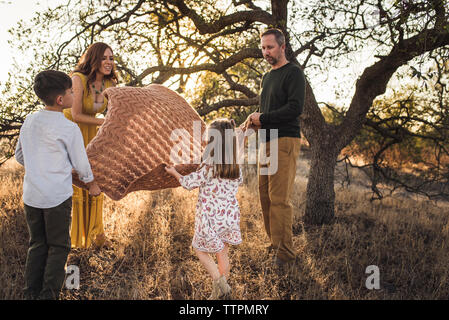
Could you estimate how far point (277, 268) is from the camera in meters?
3.47

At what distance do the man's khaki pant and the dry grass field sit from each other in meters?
0.23

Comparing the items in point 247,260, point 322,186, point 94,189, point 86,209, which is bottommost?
point 247,260

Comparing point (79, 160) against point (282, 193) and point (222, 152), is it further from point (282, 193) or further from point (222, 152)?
point (282, 193)

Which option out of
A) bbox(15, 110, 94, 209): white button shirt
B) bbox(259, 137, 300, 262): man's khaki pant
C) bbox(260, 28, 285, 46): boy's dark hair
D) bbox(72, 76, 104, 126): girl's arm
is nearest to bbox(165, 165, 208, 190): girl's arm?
bbox(15, 110, 94, 209): white button shirt

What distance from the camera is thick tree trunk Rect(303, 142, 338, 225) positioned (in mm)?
5262

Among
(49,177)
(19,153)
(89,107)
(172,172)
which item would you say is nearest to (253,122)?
(172,172)

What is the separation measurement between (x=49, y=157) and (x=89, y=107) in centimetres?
120

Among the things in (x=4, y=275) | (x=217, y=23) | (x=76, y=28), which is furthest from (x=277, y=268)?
(x=76, y=28)

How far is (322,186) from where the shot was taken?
5258mm

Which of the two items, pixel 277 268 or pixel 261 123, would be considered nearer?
pixel 261 123

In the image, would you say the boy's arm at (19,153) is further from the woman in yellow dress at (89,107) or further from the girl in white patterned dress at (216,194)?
the girl in white patterned dress at (216,194)
